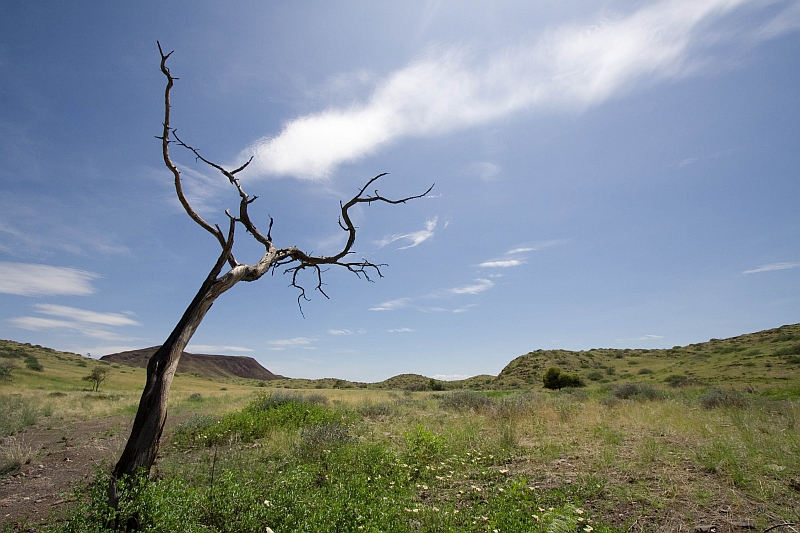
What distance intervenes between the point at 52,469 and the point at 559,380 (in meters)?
32.2

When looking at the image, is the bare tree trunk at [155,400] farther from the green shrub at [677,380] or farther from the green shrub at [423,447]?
the green shrub at [677,380]

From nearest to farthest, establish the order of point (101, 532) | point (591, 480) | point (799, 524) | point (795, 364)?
1. point (101, 532)
2. point (799, 524)
3. point (591, 480)
4. point (795, 364)

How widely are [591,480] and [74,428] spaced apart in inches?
556

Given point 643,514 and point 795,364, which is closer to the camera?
point 643,514

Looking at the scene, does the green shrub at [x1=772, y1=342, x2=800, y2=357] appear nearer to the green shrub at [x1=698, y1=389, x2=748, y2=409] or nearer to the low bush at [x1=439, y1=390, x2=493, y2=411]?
the green shrub at [x1=698, y1=389, x2=748, y2=409]

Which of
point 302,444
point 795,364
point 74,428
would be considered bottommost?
point 74,428

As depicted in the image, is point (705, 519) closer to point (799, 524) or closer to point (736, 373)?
point (799, 524)

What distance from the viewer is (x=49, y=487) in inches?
220

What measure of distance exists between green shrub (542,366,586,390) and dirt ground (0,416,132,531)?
30.1 m

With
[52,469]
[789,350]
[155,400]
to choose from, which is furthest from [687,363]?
[52,469]

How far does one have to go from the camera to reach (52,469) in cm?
659

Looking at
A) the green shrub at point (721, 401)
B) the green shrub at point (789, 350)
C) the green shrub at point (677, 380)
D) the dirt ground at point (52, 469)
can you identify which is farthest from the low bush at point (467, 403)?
the green shrub at point (789, 350)

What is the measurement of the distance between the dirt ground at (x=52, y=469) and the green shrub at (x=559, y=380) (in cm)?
3012

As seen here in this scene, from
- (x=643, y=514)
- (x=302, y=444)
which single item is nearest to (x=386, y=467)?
(x=302, y=444)
